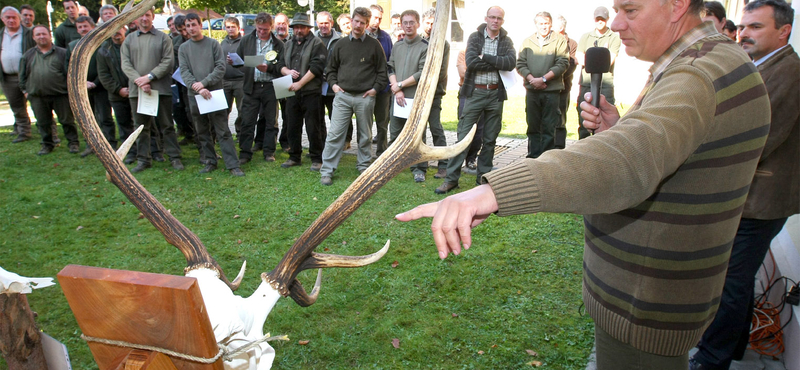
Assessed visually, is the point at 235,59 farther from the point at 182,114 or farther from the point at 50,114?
the point at 50,114

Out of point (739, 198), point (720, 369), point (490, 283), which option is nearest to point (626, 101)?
point (490, 283)

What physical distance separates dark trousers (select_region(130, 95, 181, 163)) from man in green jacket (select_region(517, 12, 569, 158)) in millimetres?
5260

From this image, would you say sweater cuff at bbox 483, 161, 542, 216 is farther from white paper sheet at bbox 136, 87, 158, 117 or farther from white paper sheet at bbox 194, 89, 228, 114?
white paper sheet at bbox 136, 87, 158, 117

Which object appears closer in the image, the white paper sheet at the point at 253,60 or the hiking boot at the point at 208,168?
the hiking boot at the point at 208,168

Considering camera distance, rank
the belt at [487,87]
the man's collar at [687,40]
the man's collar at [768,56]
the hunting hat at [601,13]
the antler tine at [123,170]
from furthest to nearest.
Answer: the hunting hat at [601,13], the belt at [487,87], the man's collar at [768,56], the antler tine at [123,170], the man's collar at [687,40]

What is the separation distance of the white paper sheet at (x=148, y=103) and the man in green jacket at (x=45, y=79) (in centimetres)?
219

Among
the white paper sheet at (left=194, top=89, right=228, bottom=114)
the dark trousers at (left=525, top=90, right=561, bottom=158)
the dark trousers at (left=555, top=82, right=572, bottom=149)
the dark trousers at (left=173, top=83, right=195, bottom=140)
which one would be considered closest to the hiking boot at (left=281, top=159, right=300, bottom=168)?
the white paper sheet at (left=194, top=89, right=228, bottom=114)

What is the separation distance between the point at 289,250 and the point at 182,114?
8330 millimetres

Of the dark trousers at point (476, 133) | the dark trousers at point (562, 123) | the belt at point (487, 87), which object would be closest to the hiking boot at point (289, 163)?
the dark trousers at point (476, 133)

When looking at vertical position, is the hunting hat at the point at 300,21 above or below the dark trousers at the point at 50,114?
above

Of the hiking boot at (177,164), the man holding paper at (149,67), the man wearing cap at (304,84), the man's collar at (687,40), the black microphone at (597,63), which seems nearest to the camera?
the man's collar at (687,40)

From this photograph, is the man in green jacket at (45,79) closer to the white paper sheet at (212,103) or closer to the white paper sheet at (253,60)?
the white paper sheet at (212,103)

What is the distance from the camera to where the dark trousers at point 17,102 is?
364 inches

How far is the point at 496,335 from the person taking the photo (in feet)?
11.9
